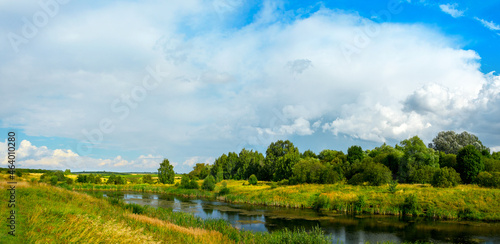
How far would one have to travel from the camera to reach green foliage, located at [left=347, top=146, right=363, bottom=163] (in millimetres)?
89731

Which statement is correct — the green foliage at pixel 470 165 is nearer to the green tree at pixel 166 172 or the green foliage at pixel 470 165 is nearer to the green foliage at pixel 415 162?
the green foliage at pixel 415 162

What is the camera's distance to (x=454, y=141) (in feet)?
360

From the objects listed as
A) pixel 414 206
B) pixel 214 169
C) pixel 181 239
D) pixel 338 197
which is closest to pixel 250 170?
pixel 214 169

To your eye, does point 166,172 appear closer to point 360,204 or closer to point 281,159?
point 281,159

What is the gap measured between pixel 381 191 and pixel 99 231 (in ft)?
158

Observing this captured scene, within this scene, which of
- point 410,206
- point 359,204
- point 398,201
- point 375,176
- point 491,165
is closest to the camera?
point 410,206

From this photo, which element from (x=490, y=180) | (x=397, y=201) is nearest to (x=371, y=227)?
(x=397, y=201)

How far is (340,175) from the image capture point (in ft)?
241

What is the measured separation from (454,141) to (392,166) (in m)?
45.9

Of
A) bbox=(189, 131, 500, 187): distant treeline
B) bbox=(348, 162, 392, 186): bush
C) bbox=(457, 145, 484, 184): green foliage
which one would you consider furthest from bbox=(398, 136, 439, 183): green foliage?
bbox=(348, 162, 392, 186): bush

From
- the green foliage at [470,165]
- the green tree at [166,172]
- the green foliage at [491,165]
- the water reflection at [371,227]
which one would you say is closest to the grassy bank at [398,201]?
the water reflection at [371,227]

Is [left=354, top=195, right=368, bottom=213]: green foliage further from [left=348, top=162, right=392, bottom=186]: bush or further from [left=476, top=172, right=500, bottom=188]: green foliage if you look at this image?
[left=476, top=172, right=500, bottom=188]: green foliage

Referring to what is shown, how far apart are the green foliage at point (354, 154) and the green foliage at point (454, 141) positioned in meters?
39.9

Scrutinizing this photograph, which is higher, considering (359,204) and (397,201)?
(397,201)
